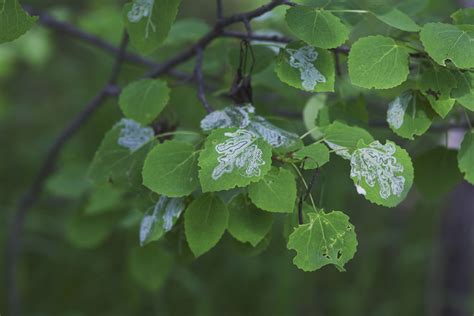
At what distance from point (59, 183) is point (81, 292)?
94cm

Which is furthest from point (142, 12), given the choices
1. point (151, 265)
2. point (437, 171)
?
point (151, 265)

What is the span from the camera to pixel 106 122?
290cm

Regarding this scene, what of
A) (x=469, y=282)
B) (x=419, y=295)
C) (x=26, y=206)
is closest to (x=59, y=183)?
(x=26, y=206)

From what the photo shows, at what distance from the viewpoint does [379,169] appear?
0.89 meters

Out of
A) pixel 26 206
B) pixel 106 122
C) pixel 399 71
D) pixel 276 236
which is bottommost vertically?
pixel 276 236

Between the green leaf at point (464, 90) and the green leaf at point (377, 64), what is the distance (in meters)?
0.07

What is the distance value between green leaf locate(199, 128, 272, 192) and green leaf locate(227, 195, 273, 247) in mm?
114

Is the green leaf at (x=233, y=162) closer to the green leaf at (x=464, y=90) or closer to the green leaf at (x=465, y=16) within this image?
the green leaf at (x=464, y=90)

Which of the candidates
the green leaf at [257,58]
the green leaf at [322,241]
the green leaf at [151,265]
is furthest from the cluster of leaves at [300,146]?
the green leaf at [151,265]

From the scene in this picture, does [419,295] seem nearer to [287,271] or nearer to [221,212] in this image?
[287,271]

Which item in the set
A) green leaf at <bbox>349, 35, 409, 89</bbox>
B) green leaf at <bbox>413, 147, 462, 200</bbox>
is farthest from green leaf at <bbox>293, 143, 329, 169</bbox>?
green leaf at <bbox>413, 147, 462, 200</bbox>

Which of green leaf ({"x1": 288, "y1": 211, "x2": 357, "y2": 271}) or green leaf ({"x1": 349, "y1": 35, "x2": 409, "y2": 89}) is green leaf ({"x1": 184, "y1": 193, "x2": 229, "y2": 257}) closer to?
green leaf ({"x1": 288, "y1": 211, "x2": 357, "y2": 271})

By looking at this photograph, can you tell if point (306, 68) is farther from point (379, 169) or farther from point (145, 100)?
point (145, 100)

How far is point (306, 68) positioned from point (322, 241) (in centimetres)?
26
